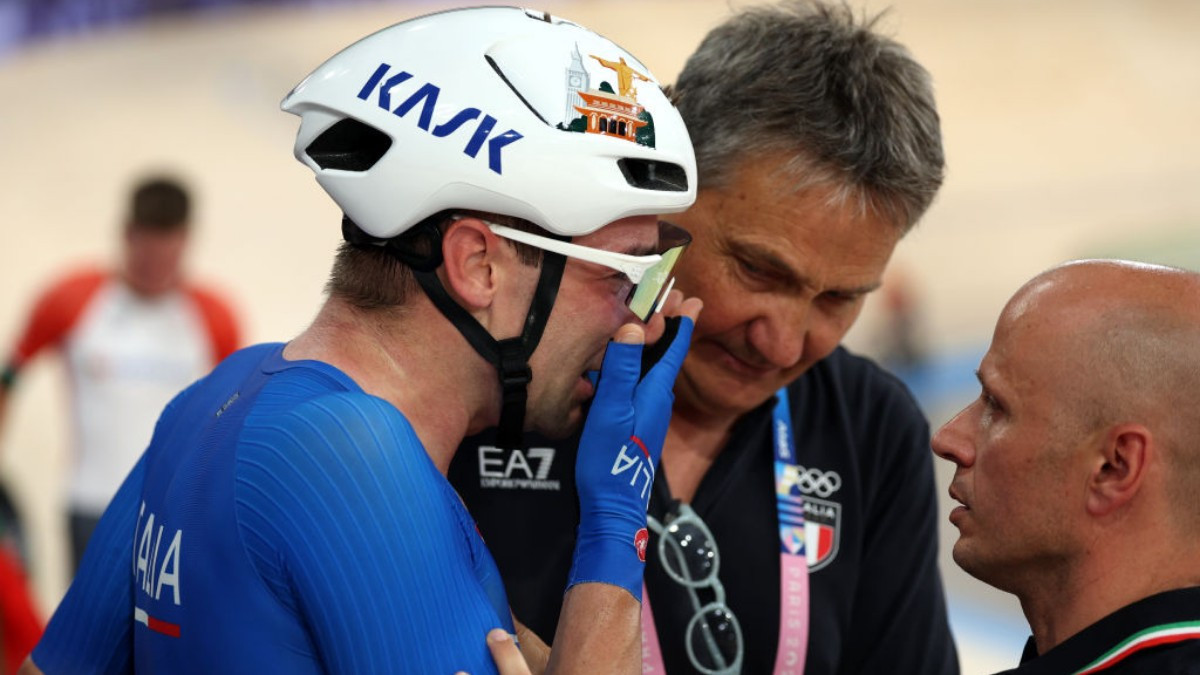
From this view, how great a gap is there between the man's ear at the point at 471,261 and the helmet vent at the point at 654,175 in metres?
0.28

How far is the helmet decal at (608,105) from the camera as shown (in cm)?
252

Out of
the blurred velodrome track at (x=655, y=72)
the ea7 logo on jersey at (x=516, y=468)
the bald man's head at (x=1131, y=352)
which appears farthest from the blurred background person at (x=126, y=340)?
the bald man's head at (x=1131, y=352)

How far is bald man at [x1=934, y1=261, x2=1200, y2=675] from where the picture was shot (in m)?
2.28

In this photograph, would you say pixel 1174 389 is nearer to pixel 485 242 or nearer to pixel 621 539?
pixel 621 539

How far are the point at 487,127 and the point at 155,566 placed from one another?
92cm

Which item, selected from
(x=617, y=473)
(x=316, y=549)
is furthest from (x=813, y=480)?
(x=316, y=549)

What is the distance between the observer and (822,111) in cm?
294

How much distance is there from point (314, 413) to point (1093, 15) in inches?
923

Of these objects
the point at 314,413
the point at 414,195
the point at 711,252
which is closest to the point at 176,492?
the point at 314,413

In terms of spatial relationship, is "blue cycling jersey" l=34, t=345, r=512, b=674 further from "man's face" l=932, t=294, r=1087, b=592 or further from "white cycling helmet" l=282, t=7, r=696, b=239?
"man's face" l=932, t=294, r=1087, b=592

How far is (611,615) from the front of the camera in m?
2.42

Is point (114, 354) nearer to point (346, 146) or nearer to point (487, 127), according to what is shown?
point (346, 146)

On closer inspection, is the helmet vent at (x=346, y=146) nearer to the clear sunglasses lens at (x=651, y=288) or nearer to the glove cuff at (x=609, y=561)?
the clear sunglasses lens at (x=651, y=288)

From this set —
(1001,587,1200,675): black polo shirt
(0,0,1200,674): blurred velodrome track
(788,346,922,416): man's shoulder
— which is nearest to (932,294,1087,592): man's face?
(1001,587,1200,675): black polo shirt
